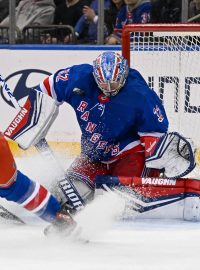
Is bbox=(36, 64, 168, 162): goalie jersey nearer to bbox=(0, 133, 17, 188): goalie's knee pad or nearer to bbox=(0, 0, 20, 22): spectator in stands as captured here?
bbox=(0, 133, 17, 188): goalie's knee pad

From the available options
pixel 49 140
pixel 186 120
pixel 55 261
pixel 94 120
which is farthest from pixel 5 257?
pixel 49 140

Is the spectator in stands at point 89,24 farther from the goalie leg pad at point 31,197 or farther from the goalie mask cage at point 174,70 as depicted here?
the goalie leg pad at point 31,197

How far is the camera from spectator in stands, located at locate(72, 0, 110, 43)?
7.20 meters

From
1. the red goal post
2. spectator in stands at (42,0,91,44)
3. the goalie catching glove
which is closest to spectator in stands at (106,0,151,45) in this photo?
spectator in stands at (42,0,91,44)

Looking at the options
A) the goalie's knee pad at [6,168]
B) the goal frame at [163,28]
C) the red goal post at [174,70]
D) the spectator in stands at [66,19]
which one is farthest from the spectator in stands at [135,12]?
the goalie's knee pad at [6,168]

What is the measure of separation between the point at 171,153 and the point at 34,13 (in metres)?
2.83

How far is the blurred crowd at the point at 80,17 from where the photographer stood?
697 centimetres

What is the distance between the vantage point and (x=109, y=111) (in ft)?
16.4

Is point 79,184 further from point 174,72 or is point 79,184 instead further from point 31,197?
point 174,72

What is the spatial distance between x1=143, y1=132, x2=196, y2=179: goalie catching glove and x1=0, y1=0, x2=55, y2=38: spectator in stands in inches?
106

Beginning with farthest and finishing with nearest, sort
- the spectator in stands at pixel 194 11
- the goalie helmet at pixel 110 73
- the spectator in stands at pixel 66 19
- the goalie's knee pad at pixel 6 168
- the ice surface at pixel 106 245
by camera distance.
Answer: the spectator in stands at pixel 66 19 < the spectator in stands at pixel 194 11 < the goalie helmet at pixel 110 73 < the goalie's knee pad at pixel 6 168 < the ice surface at pixel 106 245

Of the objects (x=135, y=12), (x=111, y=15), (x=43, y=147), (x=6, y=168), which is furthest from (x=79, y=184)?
(x=111, y=15)

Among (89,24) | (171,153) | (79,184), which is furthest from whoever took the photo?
(89,24)

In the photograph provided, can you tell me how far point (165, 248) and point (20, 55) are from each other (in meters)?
3.28
